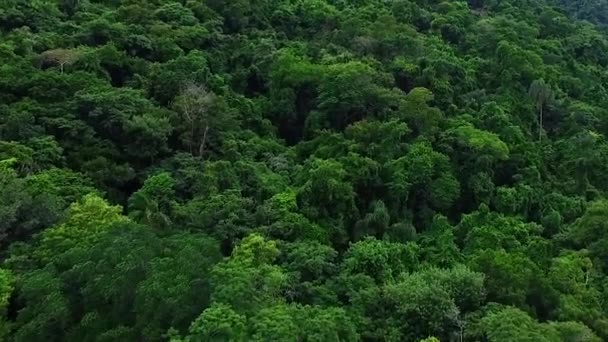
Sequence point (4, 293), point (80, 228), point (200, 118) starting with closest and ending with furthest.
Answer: point (4, 293), point (80, 228), point (200, 118)

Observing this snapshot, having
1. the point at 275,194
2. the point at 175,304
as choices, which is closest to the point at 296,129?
the point at 275,194

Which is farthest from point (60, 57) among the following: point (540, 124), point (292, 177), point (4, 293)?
point (540, 124)

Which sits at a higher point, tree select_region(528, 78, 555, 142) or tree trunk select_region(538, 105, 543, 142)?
tree select_region(528, 78, 555, 142)

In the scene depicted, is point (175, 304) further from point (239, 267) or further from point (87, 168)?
point (87, 168)

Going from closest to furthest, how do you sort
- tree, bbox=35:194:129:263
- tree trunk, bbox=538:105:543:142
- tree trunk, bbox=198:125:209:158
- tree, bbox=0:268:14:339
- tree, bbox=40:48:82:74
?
tree, bbox=0:268:14:339
tree, bbox=35:194:129:263
tree trunk, bbox=198:125:209:158
tree, bbox=40:48:82:74
tree trunk, bbox=538:105:543:142

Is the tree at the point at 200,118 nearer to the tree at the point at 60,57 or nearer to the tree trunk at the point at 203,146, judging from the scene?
the tree trunk at the point at 203,146

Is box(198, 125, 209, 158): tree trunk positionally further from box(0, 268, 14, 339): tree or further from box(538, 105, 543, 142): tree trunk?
box(538, 105, 543, 142): tree trunk

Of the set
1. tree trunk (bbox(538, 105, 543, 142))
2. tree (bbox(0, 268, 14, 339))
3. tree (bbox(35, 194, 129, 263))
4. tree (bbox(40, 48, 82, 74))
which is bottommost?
tree trunk (bbox(538, 105, 543, 142))

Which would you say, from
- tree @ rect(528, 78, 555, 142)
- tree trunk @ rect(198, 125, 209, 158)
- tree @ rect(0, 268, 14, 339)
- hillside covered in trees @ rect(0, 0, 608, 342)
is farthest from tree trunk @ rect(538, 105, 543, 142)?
tree @ rect(0, 268, 14, 339)

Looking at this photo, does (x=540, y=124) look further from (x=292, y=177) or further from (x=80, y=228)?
(x=80, y=228)
